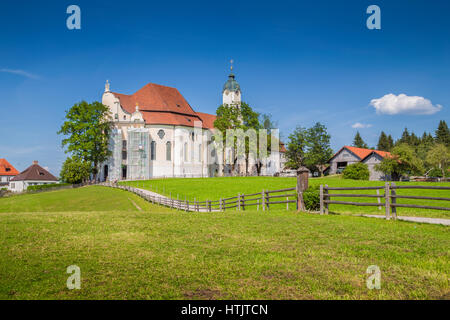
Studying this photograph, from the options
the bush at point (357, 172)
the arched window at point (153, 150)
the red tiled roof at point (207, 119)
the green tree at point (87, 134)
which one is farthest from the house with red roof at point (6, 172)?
the bush at point (357, 172)

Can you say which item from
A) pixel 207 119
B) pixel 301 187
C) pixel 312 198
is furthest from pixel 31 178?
pixel 312 198

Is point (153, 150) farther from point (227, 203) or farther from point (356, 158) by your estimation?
point (227, 203)

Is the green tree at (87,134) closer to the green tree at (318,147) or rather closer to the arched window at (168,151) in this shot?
the arched window at (168,151)

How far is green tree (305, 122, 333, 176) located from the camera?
231 feet

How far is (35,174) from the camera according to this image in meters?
74.2

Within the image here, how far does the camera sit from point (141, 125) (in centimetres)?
6328

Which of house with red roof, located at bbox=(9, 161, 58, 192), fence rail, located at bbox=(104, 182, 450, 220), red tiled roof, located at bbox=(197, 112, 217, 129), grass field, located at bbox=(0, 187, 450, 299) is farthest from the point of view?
red tiled roof, located at bbox=(197, 112, 217, 129)

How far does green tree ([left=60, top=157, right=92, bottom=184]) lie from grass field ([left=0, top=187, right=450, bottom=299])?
156ft

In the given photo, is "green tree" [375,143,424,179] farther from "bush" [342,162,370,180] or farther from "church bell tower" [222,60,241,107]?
"church bell tower" [222,60,241,107]

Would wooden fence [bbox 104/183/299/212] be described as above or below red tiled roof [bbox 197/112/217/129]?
below

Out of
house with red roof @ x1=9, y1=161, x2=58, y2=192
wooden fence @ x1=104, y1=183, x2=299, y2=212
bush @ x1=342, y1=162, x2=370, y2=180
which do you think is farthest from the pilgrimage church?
wooden fence @ x1=104, y1=183, x2=299, y2=212

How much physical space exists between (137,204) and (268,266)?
26.5m

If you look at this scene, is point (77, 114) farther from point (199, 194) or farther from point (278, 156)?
point (278, 156)

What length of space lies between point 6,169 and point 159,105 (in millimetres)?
48449
